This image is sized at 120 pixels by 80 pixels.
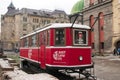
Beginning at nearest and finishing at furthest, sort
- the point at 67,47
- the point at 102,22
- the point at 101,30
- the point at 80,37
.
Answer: the point at 67,47, the point at 80,37, the point at 102,22, the point at 101,30

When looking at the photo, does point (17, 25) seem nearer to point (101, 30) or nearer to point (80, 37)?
point (101, 30)

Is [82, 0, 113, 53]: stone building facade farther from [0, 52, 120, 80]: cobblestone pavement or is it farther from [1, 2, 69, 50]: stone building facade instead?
[1, 2, 69, 50]: stone building facade

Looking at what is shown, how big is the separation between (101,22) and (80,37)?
34388 mm

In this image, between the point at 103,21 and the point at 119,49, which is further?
the point at 103,21

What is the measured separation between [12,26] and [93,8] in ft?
166

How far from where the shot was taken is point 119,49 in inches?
1646

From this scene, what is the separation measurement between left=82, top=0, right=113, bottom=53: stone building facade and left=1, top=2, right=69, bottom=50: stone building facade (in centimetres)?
4078

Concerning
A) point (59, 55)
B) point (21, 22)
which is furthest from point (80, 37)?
point (21, 22)

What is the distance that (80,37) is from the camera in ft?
43.9

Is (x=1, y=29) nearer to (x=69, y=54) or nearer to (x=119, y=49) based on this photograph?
(x=119, y=49)

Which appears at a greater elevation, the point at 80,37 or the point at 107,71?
the point at 80,37

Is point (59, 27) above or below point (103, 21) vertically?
below

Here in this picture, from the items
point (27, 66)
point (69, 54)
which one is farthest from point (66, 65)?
point (27, 66)

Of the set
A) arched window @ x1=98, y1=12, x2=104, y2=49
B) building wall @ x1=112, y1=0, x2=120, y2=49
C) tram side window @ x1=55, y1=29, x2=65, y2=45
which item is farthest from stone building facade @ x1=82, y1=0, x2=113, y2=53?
tram side window @ x1=55, y1=29, x2=65, y2=45
